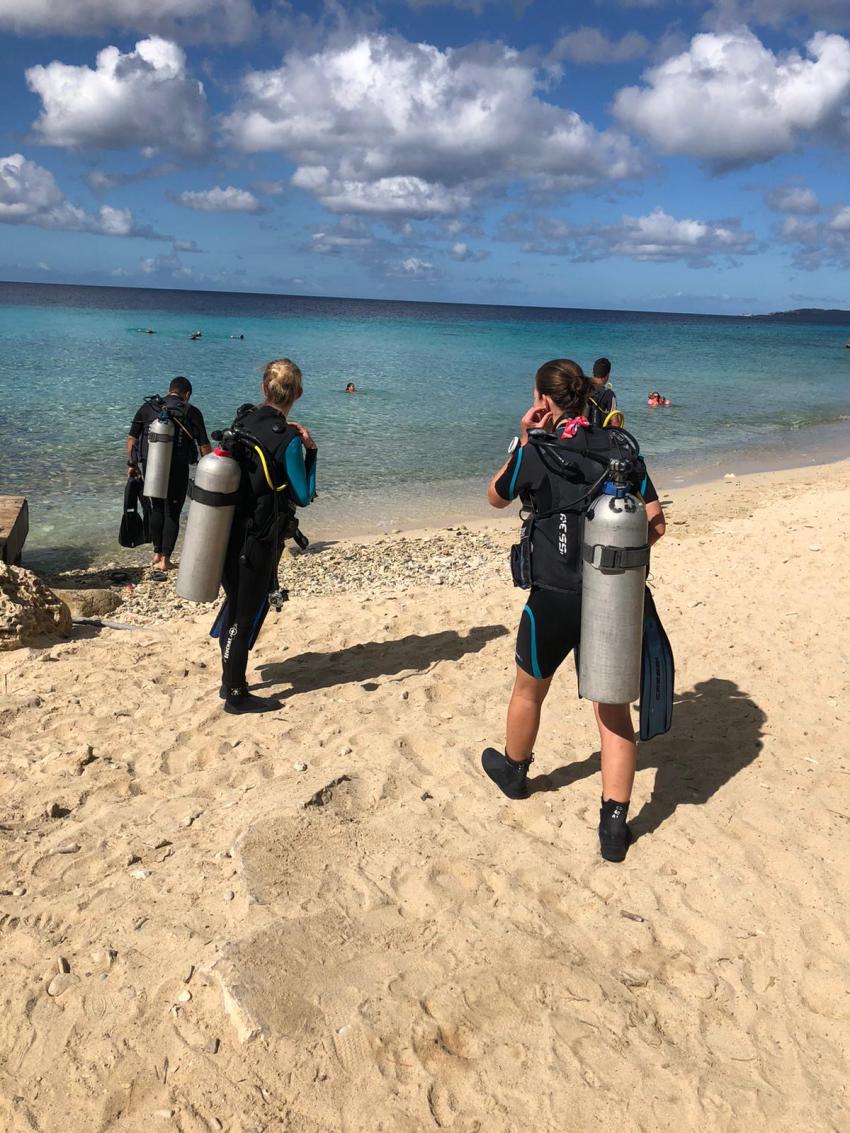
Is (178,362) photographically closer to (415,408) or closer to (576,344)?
(415,408)

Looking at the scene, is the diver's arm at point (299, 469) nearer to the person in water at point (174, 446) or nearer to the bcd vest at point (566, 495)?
the bcd vest at point (566, 495)

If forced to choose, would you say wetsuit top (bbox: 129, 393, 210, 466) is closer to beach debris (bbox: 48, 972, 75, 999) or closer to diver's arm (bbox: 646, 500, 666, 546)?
diver's arm (bbox: 646, 500, 666, 546)

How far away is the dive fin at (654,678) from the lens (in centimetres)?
375

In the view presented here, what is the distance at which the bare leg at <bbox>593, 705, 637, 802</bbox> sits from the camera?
3.68m

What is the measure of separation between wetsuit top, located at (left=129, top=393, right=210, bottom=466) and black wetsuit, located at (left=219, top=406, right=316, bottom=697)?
352 centimetres

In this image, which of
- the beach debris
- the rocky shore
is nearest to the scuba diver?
the rocky shore

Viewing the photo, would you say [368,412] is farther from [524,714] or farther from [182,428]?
[524,714]

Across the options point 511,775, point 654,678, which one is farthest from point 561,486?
point 511,775

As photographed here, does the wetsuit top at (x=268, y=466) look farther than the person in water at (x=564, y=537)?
Yes

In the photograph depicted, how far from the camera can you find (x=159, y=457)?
319 inches

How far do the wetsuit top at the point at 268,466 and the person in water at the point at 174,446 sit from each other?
3533 mm

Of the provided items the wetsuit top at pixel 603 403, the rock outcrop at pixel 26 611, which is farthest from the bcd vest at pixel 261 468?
the wetsuit top at pixel 603 403

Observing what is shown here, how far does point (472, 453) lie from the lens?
18625mm

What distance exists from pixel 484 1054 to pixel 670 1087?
60 cm
